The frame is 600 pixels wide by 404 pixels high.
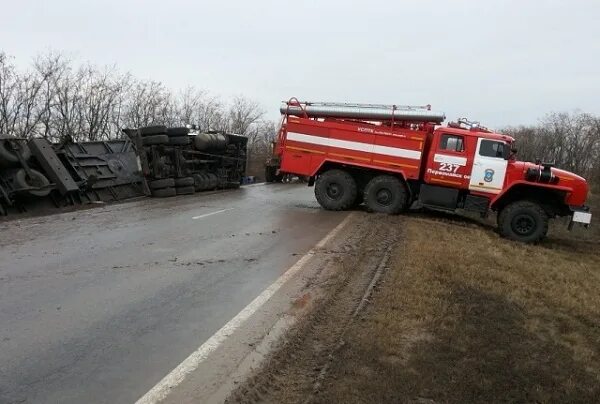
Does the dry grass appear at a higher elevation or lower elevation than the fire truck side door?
lower

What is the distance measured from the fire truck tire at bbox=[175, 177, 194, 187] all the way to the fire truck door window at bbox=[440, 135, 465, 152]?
1133 centimetres

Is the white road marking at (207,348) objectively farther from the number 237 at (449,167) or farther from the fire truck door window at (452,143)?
the fire truck door window at (452,143)

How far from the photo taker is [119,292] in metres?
6.65

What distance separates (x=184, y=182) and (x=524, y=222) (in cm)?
1345

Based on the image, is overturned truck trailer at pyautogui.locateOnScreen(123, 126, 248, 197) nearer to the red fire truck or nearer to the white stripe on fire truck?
the red fire truck

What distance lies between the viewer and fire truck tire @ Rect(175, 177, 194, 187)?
22266 millimetres

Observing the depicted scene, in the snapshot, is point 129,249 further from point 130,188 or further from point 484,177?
point 130,188

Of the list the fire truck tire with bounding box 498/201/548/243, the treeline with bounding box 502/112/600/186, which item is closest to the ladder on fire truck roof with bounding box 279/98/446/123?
the fire truck tire with bounding box 498/201/548/243

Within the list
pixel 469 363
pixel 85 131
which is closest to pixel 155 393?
pixel 469 363

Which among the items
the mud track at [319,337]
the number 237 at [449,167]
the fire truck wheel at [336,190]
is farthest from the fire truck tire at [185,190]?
the mud track at [319,337]

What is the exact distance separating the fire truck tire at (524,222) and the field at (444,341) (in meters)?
5.07

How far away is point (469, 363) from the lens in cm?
456

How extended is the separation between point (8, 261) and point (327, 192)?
954cm

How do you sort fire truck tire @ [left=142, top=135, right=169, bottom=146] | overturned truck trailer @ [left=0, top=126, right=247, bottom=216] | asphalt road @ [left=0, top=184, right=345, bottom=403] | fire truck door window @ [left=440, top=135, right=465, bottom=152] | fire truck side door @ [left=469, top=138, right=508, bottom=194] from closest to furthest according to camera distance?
1. asphalt road @ [left=0, top=184, right=345, bottom=403]
2. fire truck side door @ [left=469, top=138, right=508, bottom=194]
3. fire truck door window @ [left=440, top=135, right=465, bottom=152]
4. overturned truck trailer @ [left=0, top=126, right=247, bottom=216]
5. fire truck tire @ [left=142, top=135, right=169, bottom=146]
